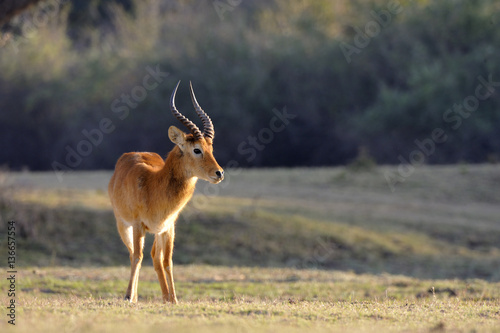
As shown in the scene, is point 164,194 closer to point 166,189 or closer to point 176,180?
point 166,189

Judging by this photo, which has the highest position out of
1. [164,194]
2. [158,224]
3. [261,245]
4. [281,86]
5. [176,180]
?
[281,86]

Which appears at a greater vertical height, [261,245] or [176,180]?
[176,180]

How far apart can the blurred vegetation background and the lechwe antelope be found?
25.7 m

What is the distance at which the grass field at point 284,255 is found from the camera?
675 centimetres

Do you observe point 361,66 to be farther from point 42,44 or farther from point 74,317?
point 74,317

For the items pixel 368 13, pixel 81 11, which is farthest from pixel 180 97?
pixel 81 11

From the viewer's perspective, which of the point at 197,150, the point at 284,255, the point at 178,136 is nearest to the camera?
the point at 197,150

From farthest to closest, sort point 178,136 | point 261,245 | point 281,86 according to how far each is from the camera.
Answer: point 281,86 < point 261,245 < point 178,136

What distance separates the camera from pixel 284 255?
55.3 ft

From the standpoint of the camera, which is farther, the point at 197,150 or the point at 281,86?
the point at 281,86

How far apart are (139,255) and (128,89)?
99.2 feet

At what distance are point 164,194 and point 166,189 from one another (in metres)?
0.06

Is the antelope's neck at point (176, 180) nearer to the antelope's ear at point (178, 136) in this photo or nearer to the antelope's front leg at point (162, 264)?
the antelope's ear at point (178, 136)

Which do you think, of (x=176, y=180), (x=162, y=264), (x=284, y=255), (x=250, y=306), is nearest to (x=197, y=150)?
(x=176, y=180)
